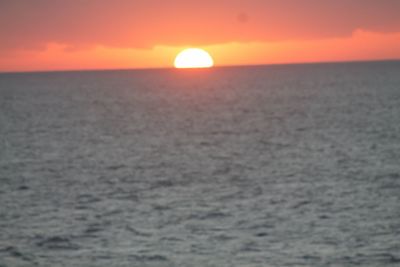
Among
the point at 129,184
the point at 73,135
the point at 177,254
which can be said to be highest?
the point at 73,135

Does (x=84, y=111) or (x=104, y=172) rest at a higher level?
(x=84, y=111)

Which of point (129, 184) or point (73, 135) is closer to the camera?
point (129, 184)

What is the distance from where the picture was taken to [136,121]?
99.2 meters

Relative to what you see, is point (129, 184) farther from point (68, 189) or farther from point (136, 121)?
point (136, 121)

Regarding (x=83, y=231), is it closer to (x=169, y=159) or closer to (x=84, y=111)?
(x=169, y=159)

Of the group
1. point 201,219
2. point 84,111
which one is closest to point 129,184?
point 201,219

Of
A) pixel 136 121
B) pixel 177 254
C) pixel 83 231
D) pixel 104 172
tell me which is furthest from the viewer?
pixel 136 121

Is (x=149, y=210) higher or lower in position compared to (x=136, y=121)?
lower

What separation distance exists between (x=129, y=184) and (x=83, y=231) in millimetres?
12533

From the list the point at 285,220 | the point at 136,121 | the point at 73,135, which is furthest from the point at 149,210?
the point at 136,121

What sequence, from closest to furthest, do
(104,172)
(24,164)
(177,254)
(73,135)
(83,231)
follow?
(177,254) → (83,231) → (104,172) → (24,164) → (73,135)

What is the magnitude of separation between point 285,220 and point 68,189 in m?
14.9

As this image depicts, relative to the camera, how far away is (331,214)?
1443 inches

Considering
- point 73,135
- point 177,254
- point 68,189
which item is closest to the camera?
point 177,254
